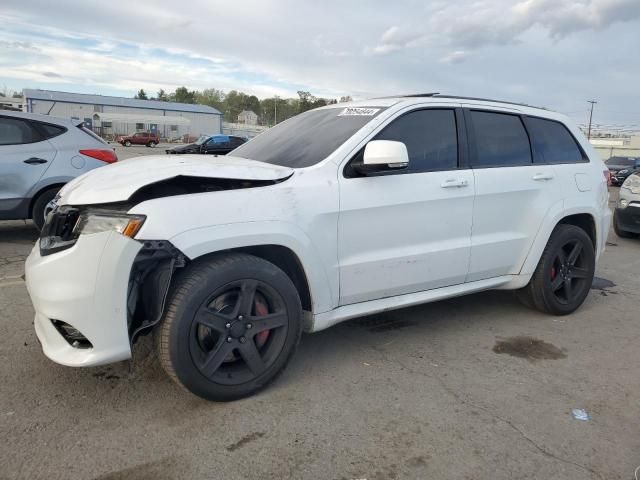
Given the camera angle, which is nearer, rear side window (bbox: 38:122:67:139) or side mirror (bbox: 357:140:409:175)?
side mirror (bbox: 357:140:409:175)

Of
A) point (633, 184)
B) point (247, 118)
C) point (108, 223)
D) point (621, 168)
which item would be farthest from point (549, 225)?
point (247, 118)

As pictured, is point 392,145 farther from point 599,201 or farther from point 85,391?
point 599,201

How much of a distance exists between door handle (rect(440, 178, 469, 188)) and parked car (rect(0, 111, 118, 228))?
5.01 metres

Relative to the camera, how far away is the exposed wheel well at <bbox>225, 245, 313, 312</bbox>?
10.5 ft

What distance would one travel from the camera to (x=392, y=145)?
10.6 ft

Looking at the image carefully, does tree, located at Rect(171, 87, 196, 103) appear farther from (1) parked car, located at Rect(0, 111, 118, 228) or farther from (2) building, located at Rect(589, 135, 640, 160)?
(1) parked car, located at Rect(0, 111, 118, 228)

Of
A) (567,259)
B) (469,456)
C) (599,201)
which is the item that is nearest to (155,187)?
(469,456)

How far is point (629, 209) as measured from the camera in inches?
348

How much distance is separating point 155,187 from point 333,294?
4.09 feet

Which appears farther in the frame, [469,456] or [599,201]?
[599,201]

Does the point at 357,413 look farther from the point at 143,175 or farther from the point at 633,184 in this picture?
the point at 633,184

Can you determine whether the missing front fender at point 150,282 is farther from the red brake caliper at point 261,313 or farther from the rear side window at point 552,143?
the rear side window at point 552,143

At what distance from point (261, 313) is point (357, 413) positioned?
2.57 feet

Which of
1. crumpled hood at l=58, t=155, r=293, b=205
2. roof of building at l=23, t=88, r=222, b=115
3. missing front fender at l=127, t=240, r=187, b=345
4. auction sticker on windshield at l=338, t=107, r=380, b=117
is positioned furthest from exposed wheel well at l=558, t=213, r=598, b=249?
roof of building at l=23, t=88, r=222, b=115
